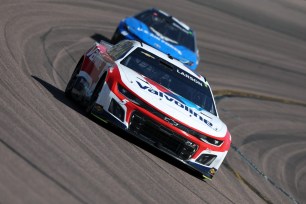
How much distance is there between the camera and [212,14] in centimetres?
3170

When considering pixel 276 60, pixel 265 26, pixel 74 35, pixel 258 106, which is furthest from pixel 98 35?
pixel 265 26

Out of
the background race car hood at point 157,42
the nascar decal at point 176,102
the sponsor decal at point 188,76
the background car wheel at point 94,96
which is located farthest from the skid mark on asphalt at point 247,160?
the background car wheel at point 94,96

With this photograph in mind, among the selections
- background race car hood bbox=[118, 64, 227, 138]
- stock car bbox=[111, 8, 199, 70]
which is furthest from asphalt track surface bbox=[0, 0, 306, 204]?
stock car bbox=[111, 8, 199, 70]

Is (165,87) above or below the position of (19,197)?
below

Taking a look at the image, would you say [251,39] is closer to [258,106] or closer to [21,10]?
[258,106]

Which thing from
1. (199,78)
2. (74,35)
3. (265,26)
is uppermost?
(199,78)

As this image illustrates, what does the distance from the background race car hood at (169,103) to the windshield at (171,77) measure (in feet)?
0.77

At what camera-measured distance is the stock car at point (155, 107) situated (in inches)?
414

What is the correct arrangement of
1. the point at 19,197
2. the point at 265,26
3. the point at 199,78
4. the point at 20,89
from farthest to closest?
1. the point at 265,26
2. the point at 199,78
3. the point at 20,89
4. the point at 19,197

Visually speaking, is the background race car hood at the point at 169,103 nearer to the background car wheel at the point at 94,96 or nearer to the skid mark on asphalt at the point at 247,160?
the background car wheel at the point at 94,96

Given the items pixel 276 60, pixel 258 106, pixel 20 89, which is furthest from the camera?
pixel 276 60

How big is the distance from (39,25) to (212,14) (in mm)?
14455

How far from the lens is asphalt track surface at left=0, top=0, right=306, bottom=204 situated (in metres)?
8.39

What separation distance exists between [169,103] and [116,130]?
962 millimetres
